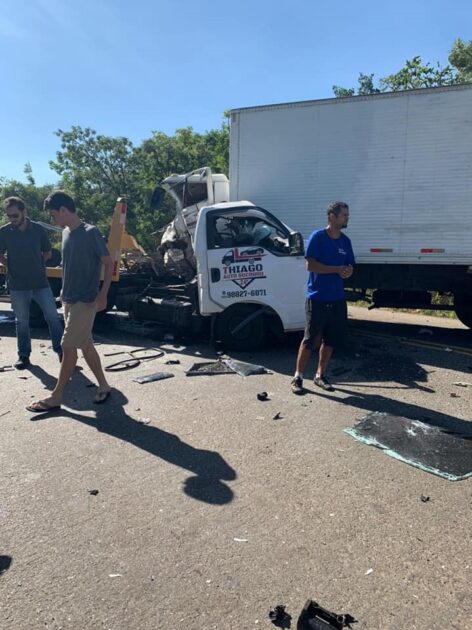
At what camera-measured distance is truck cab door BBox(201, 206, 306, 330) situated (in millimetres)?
6809

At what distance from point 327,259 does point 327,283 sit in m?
0.26

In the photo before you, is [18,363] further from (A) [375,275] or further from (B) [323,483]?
(A) [375,275]

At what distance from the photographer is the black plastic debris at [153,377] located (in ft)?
18.8

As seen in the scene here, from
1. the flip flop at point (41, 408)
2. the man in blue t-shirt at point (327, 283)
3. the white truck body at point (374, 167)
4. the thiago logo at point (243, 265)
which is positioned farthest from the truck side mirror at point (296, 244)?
the flip flop at point (41, 408)

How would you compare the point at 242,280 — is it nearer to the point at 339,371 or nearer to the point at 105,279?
the point at 339,371

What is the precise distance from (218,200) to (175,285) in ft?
6.03

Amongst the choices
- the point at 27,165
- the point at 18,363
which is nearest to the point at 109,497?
the point at 18,363

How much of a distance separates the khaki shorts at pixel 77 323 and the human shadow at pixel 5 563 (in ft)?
7.27

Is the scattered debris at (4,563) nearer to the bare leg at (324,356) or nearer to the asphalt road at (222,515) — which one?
the asphalt road at (222,515)

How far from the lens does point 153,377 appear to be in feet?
19.2

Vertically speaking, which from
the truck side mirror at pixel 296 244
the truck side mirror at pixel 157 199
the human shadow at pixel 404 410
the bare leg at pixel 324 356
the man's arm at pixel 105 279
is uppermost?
the truck side mirror at pixel 157 199

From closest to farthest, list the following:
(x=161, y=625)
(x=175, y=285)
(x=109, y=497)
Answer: (x=161, y=625) < (x=109, y=497) < (x=175, y=285)

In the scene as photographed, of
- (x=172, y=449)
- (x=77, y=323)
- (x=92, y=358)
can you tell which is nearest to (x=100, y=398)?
(x=92, y=358)

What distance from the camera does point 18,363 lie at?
6.28 metres
